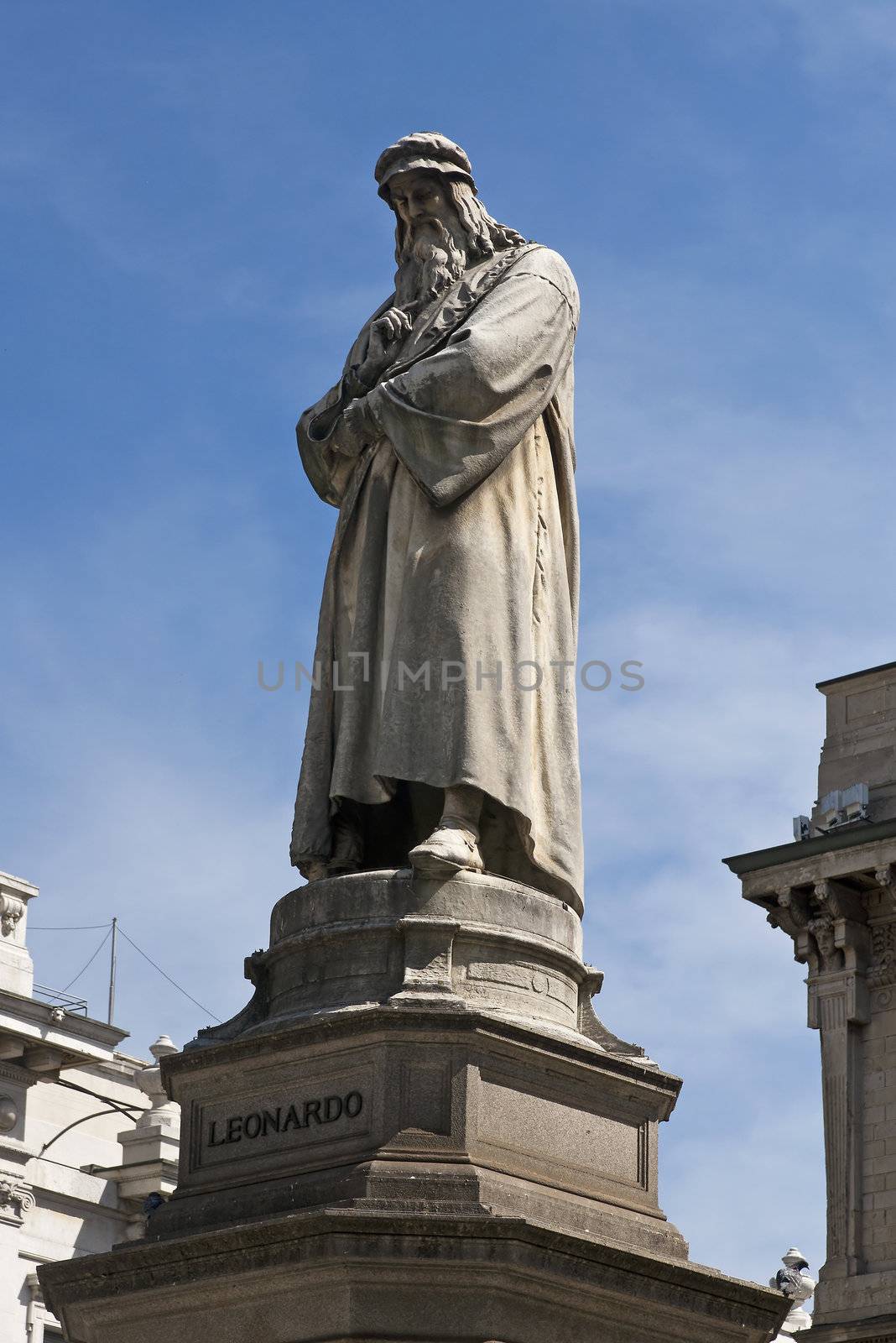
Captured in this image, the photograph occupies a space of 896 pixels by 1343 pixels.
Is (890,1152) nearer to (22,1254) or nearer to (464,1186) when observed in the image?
(22,1254)

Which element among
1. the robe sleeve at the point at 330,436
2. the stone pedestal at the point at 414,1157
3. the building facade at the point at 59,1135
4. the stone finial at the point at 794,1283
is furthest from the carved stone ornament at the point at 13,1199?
the stone pedestal at the point at 414,1157

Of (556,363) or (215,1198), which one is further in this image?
(556,363)

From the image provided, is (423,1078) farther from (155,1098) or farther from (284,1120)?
(155,1098)

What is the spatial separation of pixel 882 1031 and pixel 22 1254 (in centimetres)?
1360

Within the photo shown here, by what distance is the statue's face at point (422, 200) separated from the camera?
Result: 13551mm

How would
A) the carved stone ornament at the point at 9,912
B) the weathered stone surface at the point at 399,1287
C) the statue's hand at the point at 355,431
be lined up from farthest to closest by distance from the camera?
the carved stone ornament at the point at 9,912 < the statue's hand at the point at 355,431 < the weathered stone surface at the point at 399,1287


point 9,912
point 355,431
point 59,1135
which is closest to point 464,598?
point 355,431

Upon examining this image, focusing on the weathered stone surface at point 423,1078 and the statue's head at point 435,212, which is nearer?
the weathered stone surface at point 423,1078

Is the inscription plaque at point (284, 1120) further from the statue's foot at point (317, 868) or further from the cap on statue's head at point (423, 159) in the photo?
the cap on statue's head at point (423, 159)

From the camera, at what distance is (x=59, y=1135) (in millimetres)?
41812

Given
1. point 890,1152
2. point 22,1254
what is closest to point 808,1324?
point 890,1152

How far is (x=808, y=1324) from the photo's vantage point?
34531 mm

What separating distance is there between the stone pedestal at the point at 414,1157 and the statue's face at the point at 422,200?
3.60m

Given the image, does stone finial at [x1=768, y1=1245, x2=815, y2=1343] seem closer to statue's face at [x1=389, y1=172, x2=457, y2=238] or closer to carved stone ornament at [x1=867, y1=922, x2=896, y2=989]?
carved stone ornament at [x1=867, y1=922, x2=896, y2=989]
